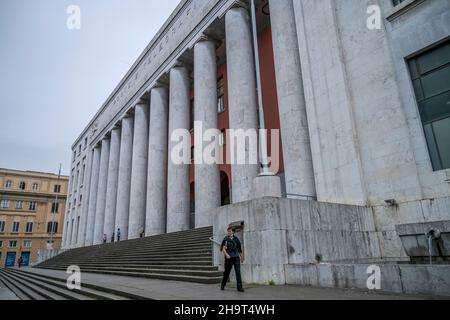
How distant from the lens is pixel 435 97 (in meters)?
9.91

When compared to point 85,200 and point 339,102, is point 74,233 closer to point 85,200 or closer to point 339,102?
point 85,200

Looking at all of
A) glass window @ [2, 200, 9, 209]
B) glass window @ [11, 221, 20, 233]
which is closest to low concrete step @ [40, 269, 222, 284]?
glass window @ [11, 221, 20, 233]

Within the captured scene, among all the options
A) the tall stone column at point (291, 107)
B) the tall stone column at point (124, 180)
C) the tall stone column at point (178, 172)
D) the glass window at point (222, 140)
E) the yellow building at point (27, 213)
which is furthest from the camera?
the yellow building at point (27, 213)

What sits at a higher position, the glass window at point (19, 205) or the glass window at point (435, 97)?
the glass window at point (19, 205)

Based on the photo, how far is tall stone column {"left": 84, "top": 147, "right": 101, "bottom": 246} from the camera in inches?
1371

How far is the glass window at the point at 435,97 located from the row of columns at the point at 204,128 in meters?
4.30

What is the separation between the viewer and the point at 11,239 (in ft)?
179

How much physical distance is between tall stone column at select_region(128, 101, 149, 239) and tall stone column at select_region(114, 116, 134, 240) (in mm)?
2247

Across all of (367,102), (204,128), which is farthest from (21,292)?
(367,102)

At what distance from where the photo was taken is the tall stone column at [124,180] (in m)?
27.7

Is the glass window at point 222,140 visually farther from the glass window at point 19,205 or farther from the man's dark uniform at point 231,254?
the glass window at point 19,205

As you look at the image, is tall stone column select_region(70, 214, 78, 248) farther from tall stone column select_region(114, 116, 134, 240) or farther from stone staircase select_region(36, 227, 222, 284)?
stone staircase select_region(36, 227, 222, 284)

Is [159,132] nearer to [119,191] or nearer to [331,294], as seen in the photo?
[119,191]

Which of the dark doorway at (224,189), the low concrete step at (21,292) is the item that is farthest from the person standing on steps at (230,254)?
the dark doorway at (224,189)
